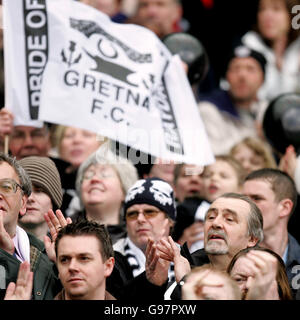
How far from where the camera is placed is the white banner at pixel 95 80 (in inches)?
412

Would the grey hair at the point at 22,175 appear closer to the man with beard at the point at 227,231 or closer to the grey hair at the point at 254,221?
the man with beard at the point at 227,231

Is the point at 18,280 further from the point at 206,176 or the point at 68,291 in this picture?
the point at 206,176

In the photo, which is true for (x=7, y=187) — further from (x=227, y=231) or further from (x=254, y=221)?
(x=254, y=221)

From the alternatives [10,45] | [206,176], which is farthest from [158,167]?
[10,45]

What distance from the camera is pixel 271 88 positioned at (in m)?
14.4

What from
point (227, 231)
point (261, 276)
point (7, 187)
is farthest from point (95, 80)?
point (261, 276)

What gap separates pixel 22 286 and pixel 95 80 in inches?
128

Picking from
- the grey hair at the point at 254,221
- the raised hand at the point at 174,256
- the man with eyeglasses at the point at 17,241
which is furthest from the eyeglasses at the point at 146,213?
the raised hand at the point at 174,256

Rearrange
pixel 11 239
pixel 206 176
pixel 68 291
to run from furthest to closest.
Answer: pixel 206 176, pixel 11 239, pixel 68 291

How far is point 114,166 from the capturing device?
10727 mm

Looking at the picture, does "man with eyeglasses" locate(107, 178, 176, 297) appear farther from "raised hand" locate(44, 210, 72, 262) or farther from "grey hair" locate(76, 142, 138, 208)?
"raised hand" locate(44, 210, 72, 262)

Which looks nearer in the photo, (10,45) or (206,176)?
(10,45)

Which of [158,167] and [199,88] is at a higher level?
[199,88]
